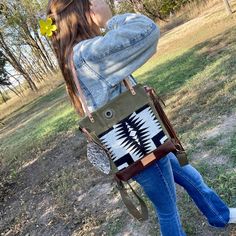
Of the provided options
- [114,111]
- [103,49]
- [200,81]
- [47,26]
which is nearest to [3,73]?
[200,81]

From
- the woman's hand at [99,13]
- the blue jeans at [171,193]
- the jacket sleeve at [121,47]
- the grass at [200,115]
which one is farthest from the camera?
the grass at [200,115]

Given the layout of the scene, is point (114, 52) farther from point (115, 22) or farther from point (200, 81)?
point (200, 81)

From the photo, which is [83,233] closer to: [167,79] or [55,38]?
[55,38]

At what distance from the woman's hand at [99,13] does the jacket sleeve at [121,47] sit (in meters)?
0.06

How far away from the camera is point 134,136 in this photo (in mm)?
2045

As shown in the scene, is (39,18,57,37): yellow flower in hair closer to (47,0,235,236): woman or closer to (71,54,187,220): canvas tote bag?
(47,0,235,236): woman

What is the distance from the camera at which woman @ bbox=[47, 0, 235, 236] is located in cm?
187

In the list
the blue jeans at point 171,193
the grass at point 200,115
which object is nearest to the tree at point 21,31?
the grass at point 200,115

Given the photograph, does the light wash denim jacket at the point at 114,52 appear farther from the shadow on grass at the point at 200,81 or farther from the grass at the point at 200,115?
the shadow on grass at the point at 200,81

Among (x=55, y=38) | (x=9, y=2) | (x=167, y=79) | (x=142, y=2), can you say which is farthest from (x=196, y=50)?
(x=9, y=2)

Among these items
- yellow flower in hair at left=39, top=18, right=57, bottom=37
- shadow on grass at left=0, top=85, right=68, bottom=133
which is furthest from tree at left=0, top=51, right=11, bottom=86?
yellow flower in hair at left=39, top=18, right=57, bottom=37

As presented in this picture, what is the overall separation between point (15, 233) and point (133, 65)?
10.9 ft

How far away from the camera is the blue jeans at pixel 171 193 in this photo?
2.15m

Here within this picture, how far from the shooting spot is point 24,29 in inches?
1158
